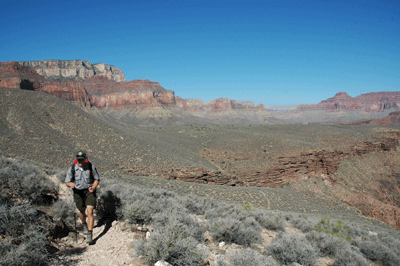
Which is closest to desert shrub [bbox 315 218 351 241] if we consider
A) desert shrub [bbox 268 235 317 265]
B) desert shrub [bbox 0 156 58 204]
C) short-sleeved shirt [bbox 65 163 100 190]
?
desert shrub [bbox 268 235 317 265]

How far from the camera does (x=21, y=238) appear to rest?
339cm

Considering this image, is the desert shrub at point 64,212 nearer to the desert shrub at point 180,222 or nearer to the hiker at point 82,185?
the hiker at point 82,185

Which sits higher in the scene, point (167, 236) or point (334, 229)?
point (167, 236)

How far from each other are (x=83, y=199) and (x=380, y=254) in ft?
24.4

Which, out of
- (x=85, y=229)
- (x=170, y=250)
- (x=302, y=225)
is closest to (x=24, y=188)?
(x=85, y=229)

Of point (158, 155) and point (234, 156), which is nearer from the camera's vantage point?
point (158, 155)

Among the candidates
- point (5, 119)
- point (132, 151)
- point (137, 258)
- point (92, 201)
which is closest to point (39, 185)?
point (92, 201)

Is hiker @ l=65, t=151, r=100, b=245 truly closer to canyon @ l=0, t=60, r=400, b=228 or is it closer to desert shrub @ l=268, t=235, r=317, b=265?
desert shrub @ l=268, t=235, r=317, b=265

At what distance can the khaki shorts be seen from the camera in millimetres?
4859

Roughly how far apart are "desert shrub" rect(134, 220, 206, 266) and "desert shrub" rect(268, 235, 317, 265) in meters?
1.80

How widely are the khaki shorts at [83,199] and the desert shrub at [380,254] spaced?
23.1ft

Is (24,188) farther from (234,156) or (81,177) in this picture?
(234,156)

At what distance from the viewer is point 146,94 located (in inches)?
4830

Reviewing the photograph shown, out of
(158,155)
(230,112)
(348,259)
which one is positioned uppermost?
(230,112)
